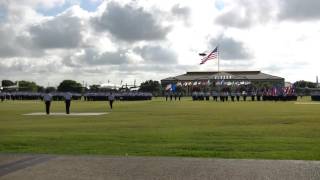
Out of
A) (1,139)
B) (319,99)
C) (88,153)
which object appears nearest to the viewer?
(88,153)

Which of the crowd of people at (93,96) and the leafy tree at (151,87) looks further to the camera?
the leafy tree at (151,87)

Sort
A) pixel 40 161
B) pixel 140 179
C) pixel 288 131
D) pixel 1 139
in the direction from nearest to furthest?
pixel 140 179 → pixel 40 161 → pixel 1 139 → pixel 288 131

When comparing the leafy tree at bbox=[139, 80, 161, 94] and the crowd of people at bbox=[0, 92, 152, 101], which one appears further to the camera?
the leafy tree at bbox=[139, 80, 161, 94]

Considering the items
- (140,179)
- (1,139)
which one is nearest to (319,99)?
(1,139)

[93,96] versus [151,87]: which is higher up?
[151,87]

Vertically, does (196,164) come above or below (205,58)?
below

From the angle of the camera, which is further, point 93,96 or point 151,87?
point 151,87

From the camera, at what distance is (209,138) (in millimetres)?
17578

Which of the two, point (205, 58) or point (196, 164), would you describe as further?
point (205, 58)

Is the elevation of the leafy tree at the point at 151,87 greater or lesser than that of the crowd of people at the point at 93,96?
greater

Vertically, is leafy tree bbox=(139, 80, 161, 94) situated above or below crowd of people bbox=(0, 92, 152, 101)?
above

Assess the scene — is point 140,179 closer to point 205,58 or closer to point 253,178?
point 253,178

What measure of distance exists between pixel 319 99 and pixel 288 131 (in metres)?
64.8

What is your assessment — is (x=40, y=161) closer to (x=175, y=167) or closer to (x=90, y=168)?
(x=90, y=168)
